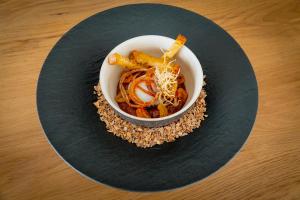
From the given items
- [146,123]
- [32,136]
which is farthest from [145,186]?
[32,136]

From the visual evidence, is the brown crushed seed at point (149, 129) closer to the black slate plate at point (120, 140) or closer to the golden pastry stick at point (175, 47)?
the black slate plate at point (120, 140)

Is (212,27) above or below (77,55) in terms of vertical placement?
above

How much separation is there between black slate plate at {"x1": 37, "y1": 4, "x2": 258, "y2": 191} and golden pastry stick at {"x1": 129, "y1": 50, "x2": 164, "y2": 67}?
0.11m

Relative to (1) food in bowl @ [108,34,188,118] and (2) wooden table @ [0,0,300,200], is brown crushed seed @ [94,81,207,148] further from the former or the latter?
(2) wooden table @ [0,0,300,200]

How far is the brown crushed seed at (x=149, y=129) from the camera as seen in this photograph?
28.1 inches

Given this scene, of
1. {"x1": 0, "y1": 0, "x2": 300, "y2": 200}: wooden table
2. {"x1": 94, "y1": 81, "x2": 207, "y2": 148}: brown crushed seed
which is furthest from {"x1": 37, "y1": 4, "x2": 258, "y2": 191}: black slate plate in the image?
{"x1": 0, "y1": 0, "x2": 300, "y2": 200}: wooden table

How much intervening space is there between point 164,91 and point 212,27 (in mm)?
250

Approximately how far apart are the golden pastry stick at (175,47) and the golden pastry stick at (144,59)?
0.02 metres

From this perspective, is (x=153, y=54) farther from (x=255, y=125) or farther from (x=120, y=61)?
(x=255, y=125)

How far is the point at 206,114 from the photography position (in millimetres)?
735

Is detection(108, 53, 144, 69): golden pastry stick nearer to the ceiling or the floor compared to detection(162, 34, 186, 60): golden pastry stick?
nearer to the floor

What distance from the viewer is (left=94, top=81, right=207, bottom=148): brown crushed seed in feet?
2.34

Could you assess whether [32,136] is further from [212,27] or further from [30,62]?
[212,27]

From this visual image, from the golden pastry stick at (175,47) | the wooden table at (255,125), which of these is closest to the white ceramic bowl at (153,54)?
the golden pastry stick at (175,47)
